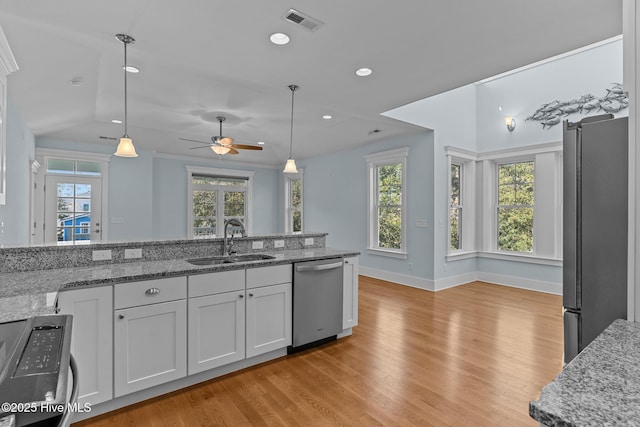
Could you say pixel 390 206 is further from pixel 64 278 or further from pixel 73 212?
pixel 73 212

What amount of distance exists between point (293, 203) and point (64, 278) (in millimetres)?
6730

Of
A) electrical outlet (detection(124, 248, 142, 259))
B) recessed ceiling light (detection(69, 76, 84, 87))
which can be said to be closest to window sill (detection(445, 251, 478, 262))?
electrical outlet (detection(124, 248, 142, 259))

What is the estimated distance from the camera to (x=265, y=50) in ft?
9.43

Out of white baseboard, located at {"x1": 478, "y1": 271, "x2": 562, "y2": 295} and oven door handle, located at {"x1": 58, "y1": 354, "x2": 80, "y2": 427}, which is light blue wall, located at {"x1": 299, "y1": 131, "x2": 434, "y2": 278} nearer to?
white baseboard, located at {"x1": 478, "y1": 271, "x2": 562, "y2": 295}

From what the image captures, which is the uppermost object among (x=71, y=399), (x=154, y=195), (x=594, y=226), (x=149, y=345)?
(x=154, y=195)

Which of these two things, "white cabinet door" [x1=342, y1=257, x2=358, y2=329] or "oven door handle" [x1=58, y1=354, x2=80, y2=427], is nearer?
"oven door handle" [x1=58, y1=354, x2=80, y2=427]

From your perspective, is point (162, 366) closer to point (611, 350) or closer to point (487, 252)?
point (611, 350)

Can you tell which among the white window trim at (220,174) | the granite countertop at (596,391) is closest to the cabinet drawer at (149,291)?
the granite countertop at (596,391)

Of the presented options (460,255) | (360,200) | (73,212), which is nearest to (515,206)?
(460,255)

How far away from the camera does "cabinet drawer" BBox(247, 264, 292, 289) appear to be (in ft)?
8.64

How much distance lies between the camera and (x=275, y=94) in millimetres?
4125

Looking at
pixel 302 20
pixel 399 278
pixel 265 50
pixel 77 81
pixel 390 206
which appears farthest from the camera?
pixel 390 206

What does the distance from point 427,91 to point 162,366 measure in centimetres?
374

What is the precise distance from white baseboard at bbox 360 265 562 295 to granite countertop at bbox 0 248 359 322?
3294 millimetres
